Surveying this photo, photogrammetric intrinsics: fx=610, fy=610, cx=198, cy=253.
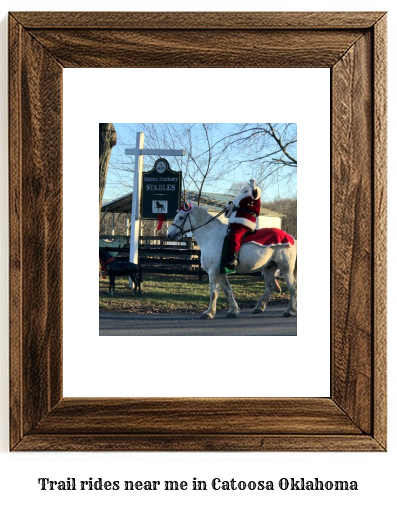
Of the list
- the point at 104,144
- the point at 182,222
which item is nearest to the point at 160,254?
the point at 182,222

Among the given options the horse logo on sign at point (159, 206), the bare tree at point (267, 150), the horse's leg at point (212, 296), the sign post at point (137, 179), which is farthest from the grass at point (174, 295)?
the bare tree at point (267, 150)

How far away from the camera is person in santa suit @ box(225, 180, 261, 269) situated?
2.46 m

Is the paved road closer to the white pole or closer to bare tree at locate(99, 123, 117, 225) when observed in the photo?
the white pole

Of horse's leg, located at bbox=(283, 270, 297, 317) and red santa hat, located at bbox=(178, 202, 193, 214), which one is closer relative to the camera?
horse's leg, located at bbox=(283, 270, 297, 317)

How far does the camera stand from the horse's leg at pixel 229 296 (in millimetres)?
2430

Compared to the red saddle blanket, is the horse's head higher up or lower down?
higher up

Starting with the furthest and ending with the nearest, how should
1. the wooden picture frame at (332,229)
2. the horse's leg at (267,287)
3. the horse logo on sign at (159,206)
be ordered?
the horse logo on sign at (159,206)
the horse's leg at (267,287)
the wooden picture frame at (332,229)

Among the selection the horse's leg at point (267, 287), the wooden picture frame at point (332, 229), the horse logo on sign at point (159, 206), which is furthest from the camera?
the horse logo on sign at point (159, 206)

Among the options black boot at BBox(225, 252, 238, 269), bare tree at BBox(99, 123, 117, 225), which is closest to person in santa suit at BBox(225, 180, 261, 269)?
black boot at BBox(225, 252, 238, 269)

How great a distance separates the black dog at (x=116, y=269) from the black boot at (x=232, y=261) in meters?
0.38

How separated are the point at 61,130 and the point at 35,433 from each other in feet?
3.86

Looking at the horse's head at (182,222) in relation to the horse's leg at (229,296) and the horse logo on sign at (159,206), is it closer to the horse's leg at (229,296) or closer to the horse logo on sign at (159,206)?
the horse logo on sign at (159,206)

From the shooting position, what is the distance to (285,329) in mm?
2414

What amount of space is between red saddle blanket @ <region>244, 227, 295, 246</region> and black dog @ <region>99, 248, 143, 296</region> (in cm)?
51
